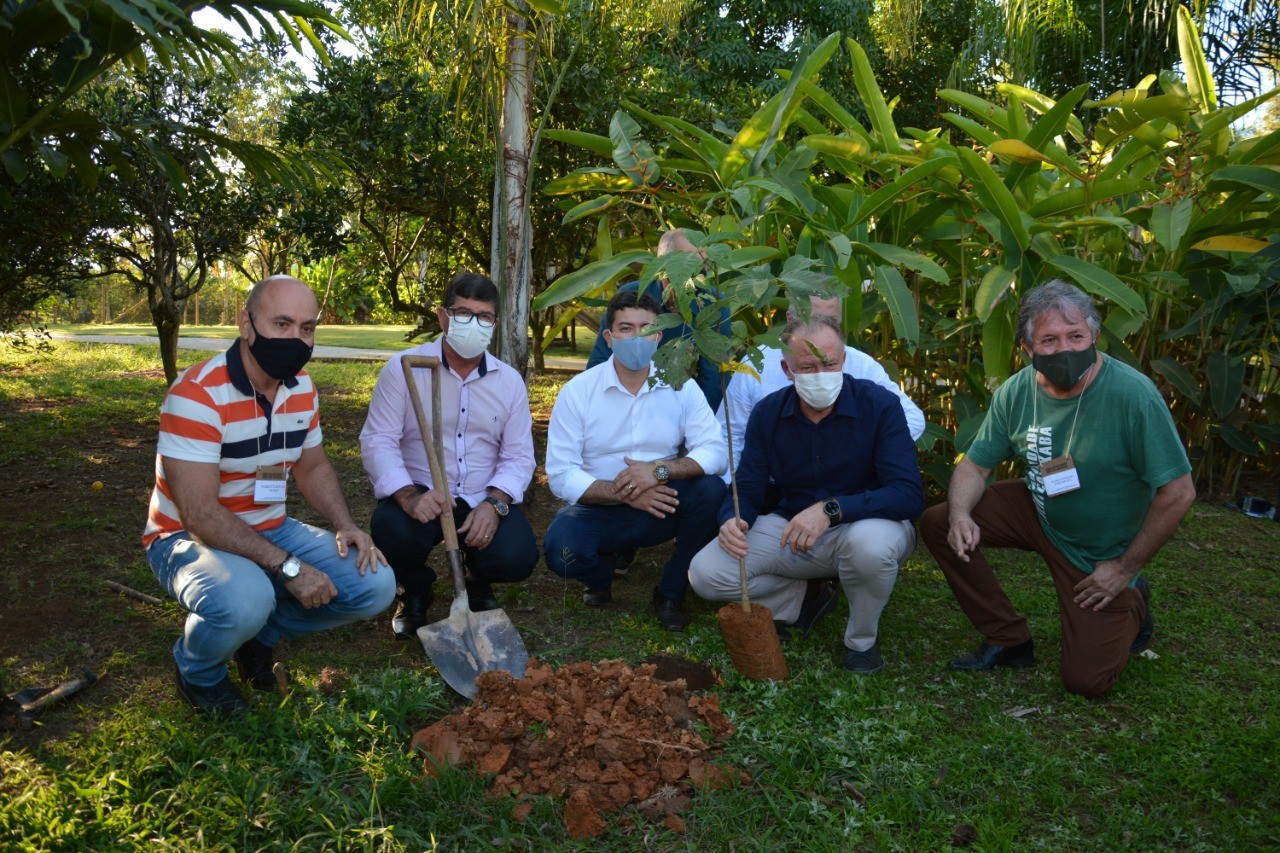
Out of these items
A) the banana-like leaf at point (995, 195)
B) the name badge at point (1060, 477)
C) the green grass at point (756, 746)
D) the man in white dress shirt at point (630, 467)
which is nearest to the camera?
the green grass at point (756, 746)

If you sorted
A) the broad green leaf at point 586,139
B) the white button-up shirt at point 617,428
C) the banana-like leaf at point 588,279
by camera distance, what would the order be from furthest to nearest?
the broad green leaf at point 586,139 < the banana-like leaf at point 588,279 < the white button-up shirt at point 617,428

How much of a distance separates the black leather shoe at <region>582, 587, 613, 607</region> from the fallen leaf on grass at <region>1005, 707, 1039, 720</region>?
1.73 meters

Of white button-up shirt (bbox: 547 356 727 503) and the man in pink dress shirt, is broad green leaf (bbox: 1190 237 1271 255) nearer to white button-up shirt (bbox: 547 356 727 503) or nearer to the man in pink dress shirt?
white button-up shirt (bbox: 547 356 727 503)

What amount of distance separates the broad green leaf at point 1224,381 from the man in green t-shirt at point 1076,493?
220 cm

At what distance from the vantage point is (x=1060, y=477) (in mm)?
3473

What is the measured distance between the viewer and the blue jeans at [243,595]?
9.76ft

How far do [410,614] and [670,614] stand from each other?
1.06 meters

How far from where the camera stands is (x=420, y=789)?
8.85 ft

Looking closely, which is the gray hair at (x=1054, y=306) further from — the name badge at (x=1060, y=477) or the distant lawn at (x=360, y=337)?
the distant lawn at (x=360, y=337)

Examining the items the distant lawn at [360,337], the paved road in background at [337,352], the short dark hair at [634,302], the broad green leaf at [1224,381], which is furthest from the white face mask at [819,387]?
the distant lawn at [360,337]

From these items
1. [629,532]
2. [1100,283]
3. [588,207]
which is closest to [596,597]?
[629,532]

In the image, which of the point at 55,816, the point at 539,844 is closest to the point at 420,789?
the point at 539,844

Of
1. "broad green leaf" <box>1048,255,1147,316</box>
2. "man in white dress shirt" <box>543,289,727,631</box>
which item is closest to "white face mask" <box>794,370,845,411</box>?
"man in white dress shirt" <box>543,289,727,631</box>

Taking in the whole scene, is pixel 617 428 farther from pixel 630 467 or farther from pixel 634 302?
pixel 634 302
